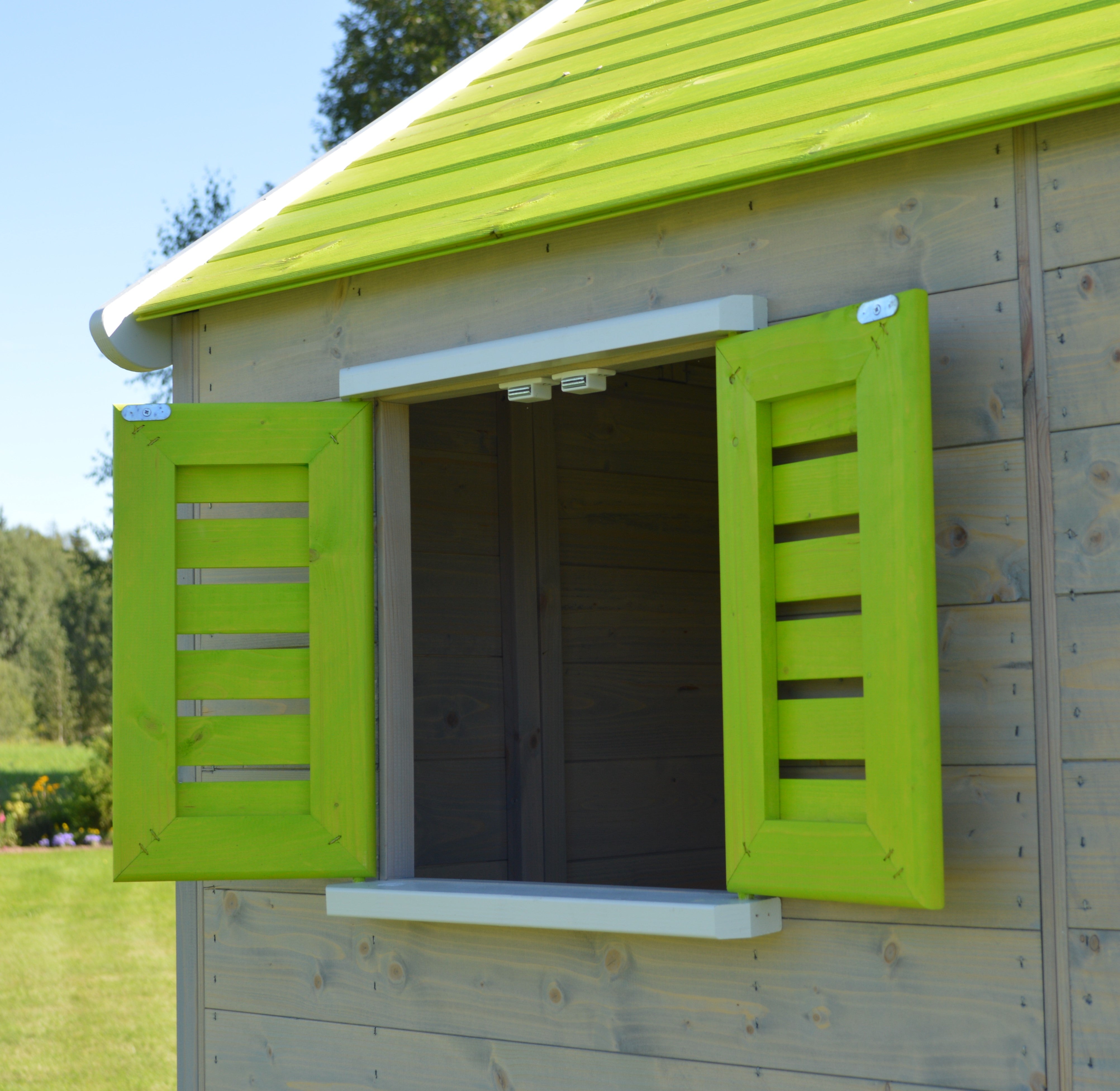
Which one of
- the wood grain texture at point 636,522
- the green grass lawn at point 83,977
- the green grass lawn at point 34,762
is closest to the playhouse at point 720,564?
the wood grain texture at point 636,522

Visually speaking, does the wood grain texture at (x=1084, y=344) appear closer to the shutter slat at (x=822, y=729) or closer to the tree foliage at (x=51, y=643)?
the shutter slat at (x=822, y=729)

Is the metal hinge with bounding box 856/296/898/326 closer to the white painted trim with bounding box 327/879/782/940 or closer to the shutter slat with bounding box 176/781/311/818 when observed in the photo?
the white painted trim with bounding box 327/879/782/940

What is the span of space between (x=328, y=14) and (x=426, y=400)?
1390cm

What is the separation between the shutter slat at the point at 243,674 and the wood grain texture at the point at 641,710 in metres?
1.49

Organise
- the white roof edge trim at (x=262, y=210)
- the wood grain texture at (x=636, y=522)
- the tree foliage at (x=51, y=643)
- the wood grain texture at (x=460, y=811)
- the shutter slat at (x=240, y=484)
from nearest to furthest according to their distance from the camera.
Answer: the shutter slat at (x=240, y=484) < the white roof edge trim at (x=262, y=210) < the wood grain texture at (x=460, y=811) < the wood grain texture at (x=636, y=522) < the tree foliage at (x=51, y=643)

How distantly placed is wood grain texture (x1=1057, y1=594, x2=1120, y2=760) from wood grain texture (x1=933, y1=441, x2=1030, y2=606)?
0.11 metres

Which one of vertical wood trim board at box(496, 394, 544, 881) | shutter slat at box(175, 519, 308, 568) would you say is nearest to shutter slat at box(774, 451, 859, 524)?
shutter slat at box(175, 519, 308, 568)

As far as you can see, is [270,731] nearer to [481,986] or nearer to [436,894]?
[436,894]

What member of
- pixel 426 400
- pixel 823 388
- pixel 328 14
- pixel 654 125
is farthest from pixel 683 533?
pixel 328 14

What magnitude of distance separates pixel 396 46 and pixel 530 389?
512 inches

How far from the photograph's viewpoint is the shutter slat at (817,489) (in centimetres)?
256

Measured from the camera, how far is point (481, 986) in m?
3.14

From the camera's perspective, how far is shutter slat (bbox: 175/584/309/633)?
3.33 metres

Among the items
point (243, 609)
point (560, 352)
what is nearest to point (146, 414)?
point (243, 609)
